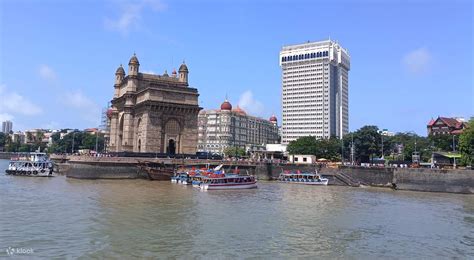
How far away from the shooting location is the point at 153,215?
29.6m

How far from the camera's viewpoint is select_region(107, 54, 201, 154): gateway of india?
75562 millimetres

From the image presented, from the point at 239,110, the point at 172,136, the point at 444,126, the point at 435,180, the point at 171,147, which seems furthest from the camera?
the point at 239,110

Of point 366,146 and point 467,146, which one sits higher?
point 366,146

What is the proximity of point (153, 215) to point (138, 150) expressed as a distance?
52.0m

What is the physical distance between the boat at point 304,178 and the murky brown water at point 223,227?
23.7 metres

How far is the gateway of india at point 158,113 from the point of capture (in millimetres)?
75562

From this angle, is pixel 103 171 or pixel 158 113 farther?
pixel 158 113

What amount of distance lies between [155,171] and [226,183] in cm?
1520

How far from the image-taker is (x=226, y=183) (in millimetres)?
53281

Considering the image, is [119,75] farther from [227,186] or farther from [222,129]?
[222,129]

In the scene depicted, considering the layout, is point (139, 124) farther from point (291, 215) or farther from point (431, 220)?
point (431, 220)

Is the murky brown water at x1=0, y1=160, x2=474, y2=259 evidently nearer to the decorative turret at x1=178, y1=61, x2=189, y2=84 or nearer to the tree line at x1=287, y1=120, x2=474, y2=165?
the decorative turret at x1=178, y1=61, x2=189, y2=84

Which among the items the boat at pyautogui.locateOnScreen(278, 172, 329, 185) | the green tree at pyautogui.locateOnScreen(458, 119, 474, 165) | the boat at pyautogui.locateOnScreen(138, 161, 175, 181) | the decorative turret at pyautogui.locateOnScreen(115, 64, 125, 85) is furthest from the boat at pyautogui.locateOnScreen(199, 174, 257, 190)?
the decorative turret at pyautogui.locateOnScreen(115, 64, 125, 85)

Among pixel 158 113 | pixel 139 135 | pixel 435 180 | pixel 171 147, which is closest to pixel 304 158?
pixel 171 147
